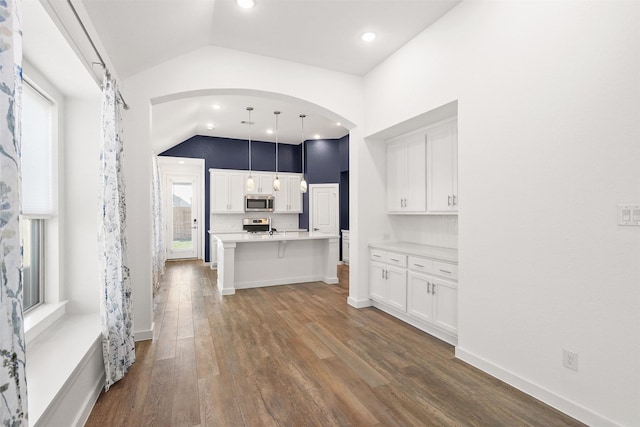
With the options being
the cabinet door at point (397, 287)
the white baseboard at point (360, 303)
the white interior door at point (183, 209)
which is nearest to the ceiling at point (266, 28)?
the cabinet door at point (397, 287)

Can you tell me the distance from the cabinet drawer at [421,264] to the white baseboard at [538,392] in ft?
2.74

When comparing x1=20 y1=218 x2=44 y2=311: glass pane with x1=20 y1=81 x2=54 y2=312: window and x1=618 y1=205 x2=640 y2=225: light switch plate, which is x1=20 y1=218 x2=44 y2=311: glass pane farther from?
x1=618 y1=205 x2=640 y2=225: light switch plate

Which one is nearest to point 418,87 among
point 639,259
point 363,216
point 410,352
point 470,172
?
point 470,172

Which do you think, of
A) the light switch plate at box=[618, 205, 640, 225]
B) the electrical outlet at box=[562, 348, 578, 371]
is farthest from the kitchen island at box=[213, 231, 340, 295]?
the light switch plate at box=[618, 205, 640, 225]

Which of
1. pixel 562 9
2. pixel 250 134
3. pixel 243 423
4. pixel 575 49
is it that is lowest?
pixel 243 423

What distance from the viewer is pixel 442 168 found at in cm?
363

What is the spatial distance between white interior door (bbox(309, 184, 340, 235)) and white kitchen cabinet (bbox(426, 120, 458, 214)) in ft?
15.4

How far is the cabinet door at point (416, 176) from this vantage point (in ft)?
12.7

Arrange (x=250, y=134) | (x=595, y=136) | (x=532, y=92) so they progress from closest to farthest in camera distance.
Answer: (x=595, y=136) < (x=532, y=92) < (x=250, y=134)

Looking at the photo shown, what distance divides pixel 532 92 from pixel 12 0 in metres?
2.80

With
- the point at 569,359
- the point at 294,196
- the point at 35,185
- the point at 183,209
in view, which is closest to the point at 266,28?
the point at 35,185

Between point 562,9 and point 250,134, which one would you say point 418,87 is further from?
point 250,134

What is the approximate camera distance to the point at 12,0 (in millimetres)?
1037

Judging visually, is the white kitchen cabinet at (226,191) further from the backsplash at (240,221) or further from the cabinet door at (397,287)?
the cabinet door at (397,287)
